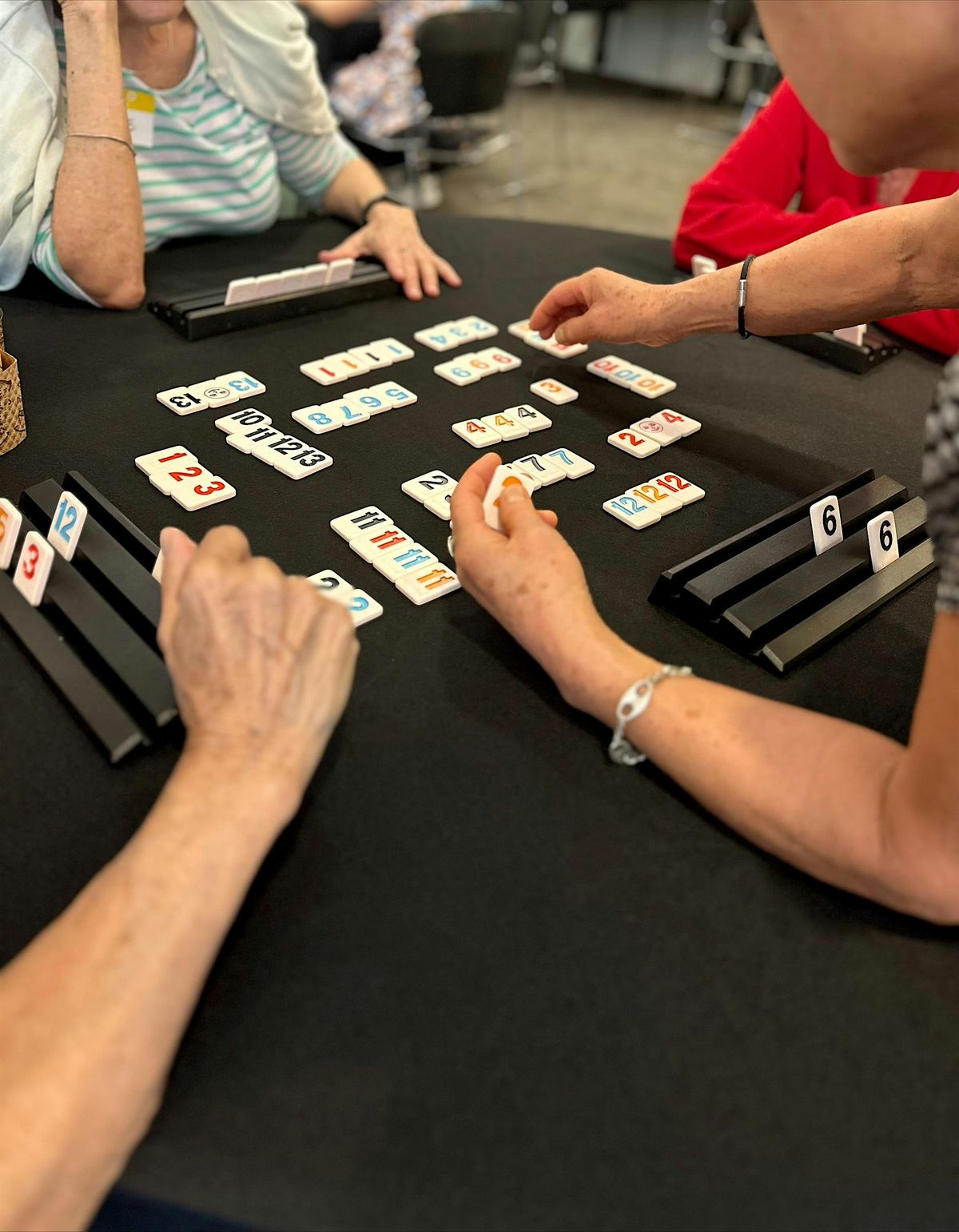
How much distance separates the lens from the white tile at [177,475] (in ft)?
3.75

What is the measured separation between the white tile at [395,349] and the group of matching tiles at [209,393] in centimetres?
22

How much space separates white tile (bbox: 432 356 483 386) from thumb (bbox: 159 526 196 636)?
2.23ft

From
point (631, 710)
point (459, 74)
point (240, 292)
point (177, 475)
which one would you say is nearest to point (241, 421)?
point (177, 475)

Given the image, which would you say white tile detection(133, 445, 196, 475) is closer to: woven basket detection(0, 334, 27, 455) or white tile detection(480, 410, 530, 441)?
woven basket detection(0, 334, 27, 455)

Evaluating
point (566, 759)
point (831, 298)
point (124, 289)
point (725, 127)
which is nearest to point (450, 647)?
point (566, 759)

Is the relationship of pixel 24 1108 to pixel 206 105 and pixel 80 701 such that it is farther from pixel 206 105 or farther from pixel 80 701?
pixel 206 105

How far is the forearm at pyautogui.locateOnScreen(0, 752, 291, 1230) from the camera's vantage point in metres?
0.57

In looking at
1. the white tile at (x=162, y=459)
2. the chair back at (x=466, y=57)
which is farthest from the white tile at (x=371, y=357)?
the chair back at (x=466, y=57)

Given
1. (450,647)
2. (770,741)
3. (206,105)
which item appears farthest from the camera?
(206,105)

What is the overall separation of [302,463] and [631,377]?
0.58m

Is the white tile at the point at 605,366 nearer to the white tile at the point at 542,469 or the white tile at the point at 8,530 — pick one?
the white tile at the point at 542,469

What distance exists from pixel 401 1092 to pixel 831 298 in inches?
47.3

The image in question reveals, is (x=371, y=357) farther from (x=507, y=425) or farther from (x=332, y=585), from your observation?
(x=332, y=585)

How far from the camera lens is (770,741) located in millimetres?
808
